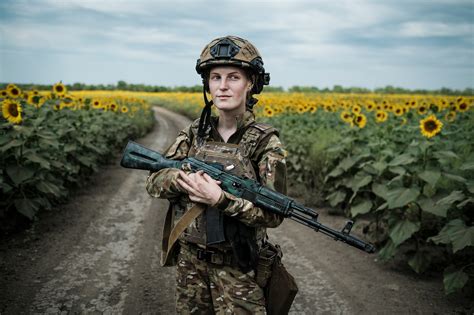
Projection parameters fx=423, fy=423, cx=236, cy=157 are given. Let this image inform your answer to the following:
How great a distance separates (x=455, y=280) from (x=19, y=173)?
204 inches

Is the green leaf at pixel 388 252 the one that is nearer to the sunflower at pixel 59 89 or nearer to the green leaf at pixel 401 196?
the green leaf at pixel 401 196

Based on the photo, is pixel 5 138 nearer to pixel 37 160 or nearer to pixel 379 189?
pixel 37 160

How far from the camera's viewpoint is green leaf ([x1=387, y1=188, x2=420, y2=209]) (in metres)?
4.52

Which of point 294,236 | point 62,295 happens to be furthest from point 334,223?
point 62,295

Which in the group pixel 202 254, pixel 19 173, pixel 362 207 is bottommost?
pixel 362 207

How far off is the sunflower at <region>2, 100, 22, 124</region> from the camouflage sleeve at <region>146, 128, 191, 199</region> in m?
3.86

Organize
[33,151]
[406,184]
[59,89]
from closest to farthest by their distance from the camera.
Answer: [406,184], [33,151], [59,89]

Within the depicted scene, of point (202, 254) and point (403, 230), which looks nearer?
point (202, 254)

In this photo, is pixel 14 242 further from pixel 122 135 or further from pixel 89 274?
pixel 122 135

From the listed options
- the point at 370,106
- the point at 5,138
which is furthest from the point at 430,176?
the point at 370,106

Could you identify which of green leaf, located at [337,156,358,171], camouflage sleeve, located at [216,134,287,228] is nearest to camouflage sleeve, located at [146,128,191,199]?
camouflage sleeve, located at [216,134,287,228]

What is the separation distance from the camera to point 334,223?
6.55 m

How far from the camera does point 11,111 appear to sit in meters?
5.55

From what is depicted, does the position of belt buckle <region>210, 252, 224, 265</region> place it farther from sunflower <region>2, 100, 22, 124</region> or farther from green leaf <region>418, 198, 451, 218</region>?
sunflower <region>2, 100, 22, 124</region>
